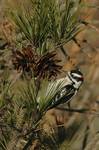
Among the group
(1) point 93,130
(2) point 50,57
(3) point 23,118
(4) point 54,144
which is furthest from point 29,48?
(1) point 93,130

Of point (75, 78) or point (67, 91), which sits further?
point (75, 78)

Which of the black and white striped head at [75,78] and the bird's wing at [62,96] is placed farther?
the black and white striped head at [75,78]

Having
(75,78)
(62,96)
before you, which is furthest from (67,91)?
(75,78)

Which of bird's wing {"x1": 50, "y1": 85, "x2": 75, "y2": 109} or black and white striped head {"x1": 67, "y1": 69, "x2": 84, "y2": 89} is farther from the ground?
bird's wing {"x1": 50, "y1": 85, "x2": 75, "y2": 109}

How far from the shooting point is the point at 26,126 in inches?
56.4

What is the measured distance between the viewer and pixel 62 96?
1.45 m

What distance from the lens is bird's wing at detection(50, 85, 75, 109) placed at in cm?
141

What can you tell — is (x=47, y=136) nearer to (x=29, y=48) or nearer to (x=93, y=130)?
(x=29, y=48)

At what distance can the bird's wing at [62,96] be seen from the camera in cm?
141

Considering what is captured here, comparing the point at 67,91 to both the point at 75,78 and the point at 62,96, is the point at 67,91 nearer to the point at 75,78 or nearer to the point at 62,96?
the point at 62,96

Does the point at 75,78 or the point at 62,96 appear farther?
the point at 75,78

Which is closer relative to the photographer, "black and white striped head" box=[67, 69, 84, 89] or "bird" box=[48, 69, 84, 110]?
"bird" box=[48, 69, 84, 110]

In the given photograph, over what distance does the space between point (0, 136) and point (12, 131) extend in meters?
0.05

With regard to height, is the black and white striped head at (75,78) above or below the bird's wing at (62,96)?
below
